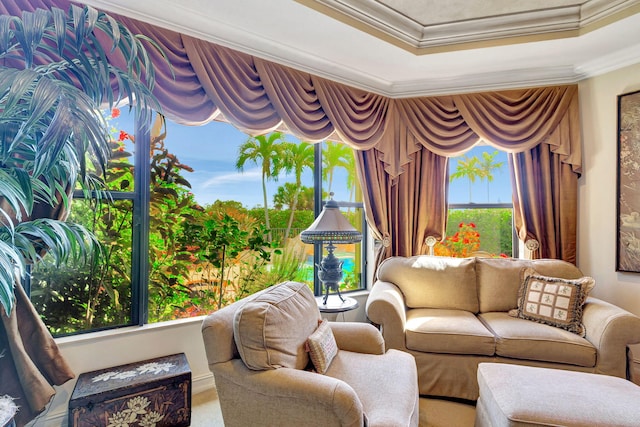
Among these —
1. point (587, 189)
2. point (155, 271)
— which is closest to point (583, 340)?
point (587, 189)

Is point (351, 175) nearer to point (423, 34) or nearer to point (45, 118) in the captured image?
point (423, 34)

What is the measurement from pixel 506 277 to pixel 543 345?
71cm

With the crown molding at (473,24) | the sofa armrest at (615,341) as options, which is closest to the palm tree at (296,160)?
the crown molding at (473,24)

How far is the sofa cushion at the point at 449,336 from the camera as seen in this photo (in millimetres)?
2250

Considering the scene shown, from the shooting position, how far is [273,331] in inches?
60.7

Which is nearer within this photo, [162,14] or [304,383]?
[304,383]

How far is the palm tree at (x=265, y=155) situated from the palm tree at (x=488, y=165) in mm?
2081

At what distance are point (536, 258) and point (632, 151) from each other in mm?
1111

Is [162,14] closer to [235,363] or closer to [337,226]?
[337,226]

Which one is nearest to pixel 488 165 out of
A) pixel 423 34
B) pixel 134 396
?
pixel 423 34

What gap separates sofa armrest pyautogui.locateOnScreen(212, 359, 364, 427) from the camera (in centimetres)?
131

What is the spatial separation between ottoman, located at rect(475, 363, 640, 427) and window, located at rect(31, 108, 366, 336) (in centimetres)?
179

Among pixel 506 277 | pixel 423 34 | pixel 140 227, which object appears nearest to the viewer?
pixel 140 227

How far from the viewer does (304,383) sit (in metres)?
1.38
